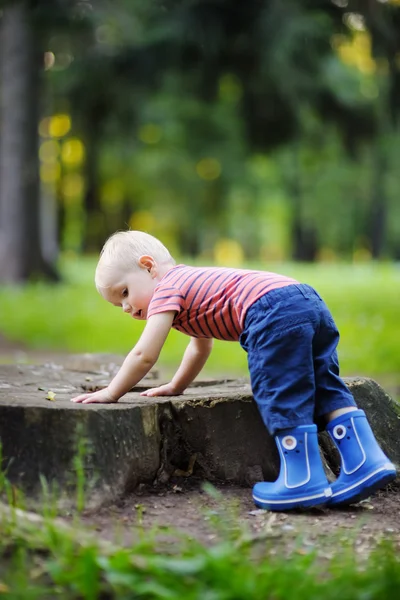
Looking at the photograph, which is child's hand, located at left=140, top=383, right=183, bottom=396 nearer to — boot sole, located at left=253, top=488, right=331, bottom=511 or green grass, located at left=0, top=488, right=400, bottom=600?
boot sole, located at left=253, top=488, right=331, bottom=511

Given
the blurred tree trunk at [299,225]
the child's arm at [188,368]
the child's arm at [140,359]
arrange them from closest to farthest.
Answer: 1. the child's arm at [140,359]
2. the child's arm at [188,368]
3. the blurred tree trunk at [299,225]

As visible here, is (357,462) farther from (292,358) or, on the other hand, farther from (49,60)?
(49,60)

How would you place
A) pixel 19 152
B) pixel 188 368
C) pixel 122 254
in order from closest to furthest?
pixel 122 254, pixel 188 368, pixel 19 152

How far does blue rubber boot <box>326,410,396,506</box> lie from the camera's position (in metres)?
2.68

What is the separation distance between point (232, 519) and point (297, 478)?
0.27m

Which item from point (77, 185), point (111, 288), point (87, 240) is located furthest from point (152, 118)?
point (111, 288)

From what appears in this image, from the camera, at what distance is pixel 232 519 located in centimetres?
259

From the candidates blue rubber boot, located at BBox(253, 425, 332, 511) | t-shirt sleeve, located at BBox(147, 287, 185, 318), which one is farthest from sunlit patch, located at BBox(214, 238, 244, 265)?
blue rubber boot, located at BBox(253, 425, 332, 511)

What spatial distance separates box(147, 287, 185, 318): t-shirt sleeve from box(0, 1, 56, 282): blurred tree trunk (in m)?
10.4

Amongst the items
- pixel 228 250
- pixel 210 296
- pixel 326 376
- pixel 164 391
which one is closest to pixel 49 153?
pixel 228 250

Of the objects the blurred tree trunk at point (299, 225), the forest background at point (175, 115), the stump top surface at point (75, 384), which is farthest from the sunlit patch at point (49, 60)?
the blurred tree trunk at point (299, 225)

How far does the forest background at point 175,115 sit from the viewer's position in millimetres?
7898

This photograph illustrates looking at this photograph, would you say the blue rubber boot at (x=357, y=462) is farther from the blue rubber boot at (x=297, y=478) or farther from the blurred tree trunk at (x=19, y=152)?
the blurred tree trunk at (x=19, y=152)

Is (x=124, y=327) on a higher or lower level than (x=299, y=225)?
lower
